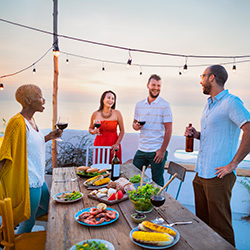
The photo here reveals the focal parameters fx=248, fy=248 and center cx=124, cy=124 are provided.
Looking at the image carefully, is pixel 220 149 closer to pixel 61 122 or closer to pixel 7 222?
pixel 61 122

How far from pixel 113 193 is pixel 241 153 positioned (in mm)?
984

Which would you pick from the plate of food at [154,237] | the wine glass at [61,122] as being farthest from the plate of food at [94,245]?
the wine glass at [61,122]

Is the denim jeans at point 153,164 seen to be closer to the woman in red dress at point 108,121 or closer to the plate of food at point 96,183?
the woman in red dress at point 108,121

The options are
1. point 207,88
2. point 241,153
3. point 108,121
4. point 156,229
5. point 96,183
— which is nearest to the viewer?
point 156,229

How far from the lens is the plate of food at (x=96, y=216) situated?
4.30ft

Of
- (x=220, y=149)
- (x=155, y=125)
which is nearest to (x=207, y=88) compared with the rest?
(x=220, y=149)

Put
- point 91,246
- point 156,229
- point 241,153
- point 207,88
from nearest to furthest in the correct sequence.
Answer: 1. point 91,246
2. point 156,229
3. point 241,153
4. point 207,88

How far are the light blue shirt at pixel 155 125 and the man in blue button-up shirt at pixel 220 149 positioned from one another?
36.9 inches

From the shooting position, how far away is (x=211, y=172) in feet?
6.53

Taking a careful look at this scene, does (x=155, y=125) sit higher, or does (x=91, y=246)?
(x=155, y=125)

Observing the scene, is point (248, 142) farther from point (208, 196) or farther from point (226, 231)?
point (226, 231)

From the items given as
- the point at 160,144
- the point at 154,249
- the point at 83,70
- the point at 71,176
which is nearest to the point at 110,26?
the point at 83,70

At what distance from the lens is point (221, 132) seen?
1.97 metres

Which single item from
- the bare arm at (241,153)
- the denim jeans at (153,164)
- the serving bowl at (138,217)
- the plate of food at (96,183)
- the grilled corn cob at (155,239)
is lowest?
the denim jeans at (153,164)
